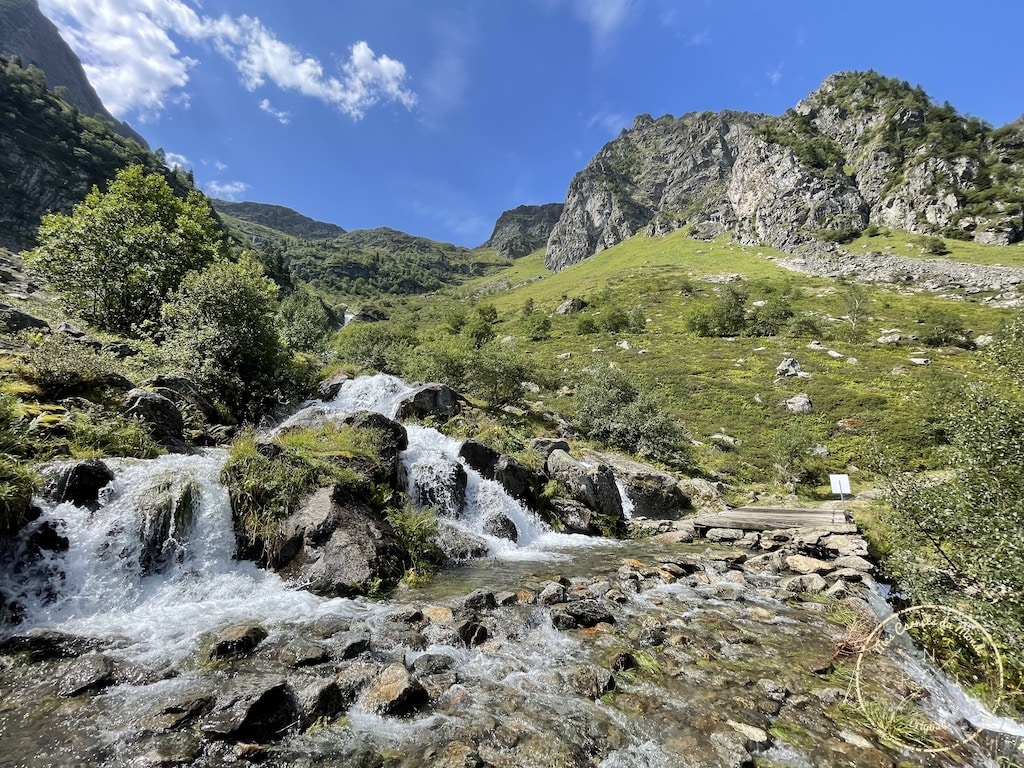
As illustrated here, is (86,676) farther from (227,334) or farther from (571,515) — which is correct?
(227,334)

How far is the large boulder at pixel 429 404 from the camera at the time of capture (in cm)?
2992

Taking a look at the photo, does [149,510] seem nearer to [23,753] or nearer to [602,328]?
[23,753]

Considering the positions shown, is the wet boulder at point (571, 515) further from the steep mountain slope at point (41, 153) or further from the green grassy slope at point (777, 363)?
the steep mountain slope at point (41, 153)

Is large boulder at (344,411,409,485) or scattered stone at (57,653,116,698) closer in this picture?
scattered stone at (57,653,116,698)

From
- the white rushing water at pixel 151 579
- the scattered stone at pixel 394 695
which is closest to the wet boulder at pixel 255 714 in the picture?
the scattered stone at pixel 394 695

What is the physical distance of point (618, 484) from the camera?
89.7ft

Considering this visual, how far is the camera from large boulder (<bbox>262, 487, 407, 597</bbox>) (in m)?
11.7

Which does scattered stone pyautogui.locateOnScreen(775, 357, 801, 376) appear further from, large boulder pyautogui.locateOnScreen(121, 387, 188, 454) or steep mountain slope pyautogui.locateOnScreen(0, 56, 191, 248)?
steep mountain slope pyautogui.locateOnScreen(0, 56, 191, 248)

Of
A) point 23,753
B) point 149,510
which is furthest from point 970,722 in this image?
point 149,510

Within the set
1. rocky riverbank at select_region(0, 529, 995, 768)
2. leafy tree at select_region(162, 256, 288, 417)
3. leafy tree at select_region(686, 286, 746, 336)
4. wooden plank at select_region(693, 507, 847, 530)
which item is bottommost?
wooden plank at select_region(693, 507, 847, 530)

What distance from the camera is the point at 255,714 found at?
20.7 ft

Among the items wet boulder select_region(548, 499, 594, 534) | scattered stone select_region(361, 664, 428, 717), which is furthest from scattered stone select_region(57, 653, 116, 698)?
wet boulder select_region(548, 499, 594, 534)

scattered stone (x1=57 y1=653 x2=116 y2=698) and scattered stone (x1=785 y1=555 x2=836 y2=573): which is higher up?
scattered stone (x1=57 y1=653 x2=116 y2=698)

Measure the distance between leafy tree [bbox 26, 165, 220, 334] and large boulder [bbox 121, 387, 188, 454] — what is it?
11.5m
